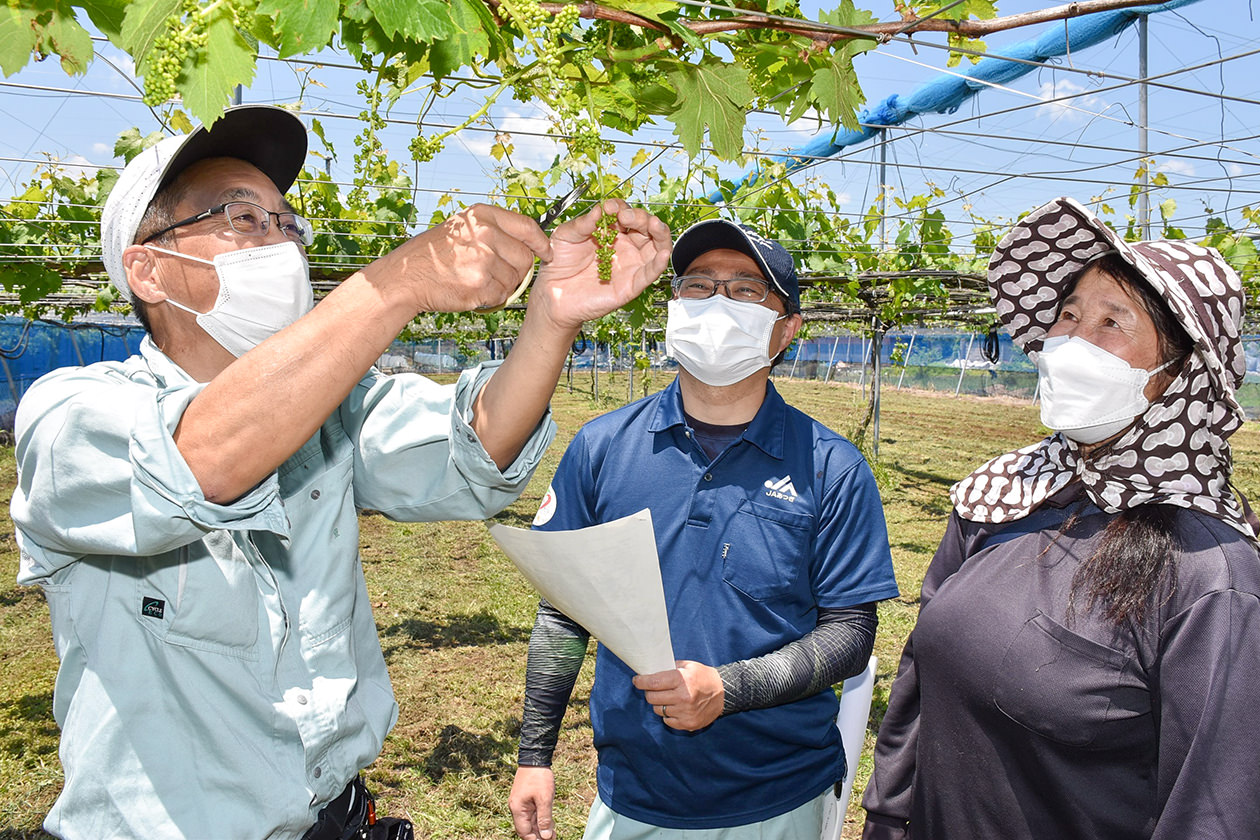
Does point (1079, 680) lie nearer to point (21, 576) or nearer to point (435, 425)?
point (435, 425)

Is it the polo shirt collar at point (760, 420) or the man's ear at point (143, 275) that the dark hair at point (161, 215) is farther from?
the polo shirt collar at point (760, 420)

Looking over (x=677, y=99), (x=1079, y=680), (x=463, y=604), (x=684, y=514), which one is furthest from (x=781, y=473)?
(x=463, y=604)

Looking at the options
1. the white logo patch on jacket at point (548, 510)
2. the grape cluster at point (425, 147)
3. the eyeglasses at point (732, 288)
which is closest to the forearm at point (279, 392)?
the grape cluster at point (425, 147)

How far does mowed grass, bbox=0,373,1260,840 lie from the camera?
3.87 meters

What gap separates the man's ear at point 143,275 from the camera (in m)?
1.41

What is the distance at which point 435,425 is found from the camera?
63.3 inches

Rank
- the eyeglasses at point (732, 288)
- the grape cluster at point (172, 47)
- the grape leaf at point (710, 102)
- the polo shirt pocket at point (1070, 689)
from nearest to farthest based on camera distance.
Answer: the grape cluster at point (172, 47)
the grape leaf at point (710, 102)
the polo shirt pocket at point (1070, 689)
the eyeglasses at point (732, 288)

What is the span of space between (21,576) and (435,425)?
2.27 ft

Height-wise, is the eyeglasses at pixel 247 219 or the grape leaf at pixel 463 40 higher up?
the grape leaf at pixel 463 40

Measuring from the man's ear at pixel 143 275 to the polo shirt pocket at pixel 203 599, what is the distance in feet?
1.46

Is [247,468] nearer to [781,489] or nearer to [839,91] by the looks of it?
[839,91]

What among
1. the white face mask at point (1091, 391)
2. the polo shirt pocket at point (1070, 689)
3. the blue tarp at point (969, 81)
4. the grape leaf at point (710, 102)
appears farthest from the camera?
the blue tarp at point (969, 81)

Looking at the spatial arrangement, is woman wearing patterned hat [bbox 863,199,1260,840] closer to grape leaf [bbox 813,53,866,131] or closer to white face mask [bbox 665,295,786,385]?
white face mask [bbox 665,295,786,385]

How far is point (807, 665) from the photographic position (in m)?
1.89
